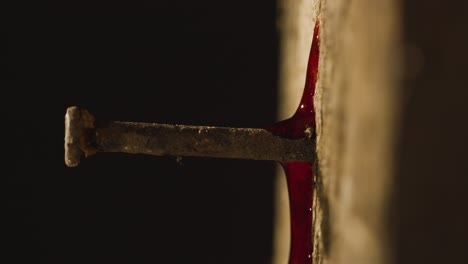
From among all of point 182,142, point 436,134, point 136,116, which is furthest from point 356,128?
point 136,116

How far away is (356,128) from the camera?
0.50 meters

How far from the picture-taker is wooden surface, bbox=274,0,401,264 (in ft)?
1.38

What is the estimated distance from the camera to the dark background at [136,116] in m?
1.80

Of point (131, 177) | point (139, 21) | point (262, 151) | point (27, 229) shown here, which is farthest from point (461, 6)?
point (27, 229)

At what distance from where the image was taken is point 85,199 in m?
1.92

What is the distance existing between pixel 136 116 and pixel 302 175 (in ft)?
3.66

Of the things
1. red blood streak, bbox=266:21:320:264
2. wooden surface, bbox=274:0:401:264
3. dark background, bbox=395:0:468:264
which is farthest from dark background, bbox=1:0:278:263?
dark background, bbox=395:0:468:264

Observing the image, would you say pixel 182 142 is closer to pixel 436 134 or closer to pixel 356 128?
pixel 356 128

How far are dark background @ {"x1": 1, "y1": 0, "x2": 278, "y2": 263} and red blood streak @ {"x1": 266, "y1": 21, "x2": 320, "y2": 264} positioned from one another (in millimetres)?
852

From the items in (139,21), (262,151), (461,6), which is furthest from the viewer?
(139,21)

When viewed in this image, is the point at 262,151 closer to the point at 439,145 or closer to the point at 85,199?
the point at 439,145

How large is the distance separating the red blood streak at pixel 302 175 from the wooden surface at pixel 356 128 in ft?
0.26

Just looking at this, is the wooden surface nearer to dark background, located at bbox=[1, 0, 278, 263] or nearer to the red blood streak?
the red blood streak

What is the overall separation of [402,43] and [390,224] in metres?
0.15
